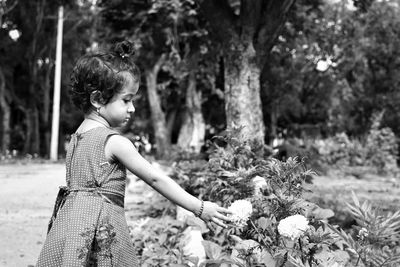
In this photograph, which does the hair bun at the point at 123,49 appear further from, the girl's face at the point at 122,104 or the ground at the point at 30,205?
the ground at the point at 30,205

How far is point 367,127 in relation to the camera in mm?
31453

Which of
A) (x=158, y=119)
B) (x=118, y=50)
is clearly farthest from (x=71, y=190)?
(x=158, y=119)

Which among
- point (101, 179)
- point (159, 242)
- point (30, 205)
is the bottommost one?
point (30, 205)

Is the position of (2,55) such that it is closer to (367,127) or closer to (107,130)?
(367,127)

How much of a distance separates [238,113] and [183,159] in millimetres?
1852

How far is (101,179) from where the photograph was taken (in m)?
2.42

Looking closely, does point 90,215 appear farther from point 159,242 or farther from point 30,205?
point 30,205

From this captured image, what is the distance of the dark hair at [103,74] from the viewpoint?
2.43 m

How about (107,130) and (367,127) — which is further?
(367,127)

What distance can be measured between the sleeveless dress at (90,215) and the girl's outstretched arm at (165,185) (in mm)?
96

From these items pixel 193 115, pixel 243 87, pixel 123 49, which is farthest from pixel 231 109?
pixel 193 115

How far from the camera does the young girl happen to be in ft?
7.59

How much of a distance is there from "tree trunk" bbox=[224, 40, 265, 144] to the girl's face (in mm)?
3378

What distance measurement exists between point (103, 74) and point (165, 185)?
Result: 22.2 inches
